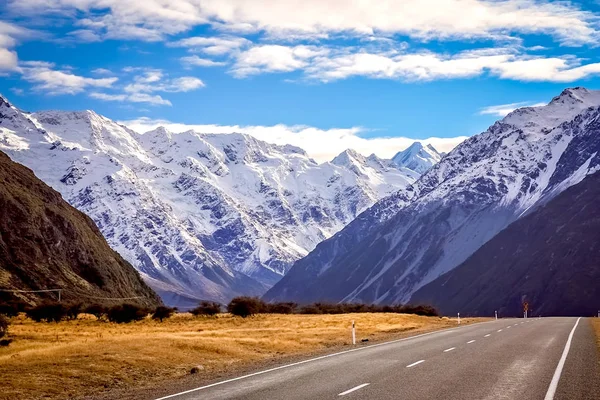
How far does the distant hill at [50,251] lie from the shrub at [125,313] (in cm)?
3125

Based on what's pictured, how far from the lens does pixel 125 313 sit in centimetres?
7131

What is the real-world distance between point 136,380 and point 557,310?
7368 inches

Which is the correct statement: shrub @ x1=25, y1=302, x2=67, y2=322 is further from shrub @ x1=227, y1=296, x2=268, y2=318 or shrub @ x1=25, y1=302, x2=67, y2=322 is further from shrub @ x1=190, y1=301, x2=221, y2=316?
shrub @ x1=227, y1=296, x2=268, y2=318

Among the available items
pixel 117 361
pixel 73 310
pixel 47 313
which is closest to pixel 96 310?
pixel 73 310

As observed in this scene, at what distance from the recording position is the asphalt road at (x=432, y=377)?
18.3 meters

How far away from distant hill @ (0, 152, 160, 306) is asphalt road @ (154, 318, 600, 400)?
81186 millimetres

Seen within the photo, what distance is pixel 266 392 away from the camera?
19.2 meters

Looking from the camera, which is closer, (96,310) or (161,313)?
(161,313)

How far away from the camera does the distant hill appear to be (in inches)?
4247

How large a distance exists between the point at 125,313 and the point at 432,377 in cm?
5477

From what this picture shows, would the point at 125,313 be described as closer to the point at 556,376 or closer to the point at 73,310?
the point at 73,310

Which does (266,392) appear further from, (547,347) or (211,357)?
(547,347)

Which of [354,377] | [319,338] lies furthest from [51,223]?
[354,377]

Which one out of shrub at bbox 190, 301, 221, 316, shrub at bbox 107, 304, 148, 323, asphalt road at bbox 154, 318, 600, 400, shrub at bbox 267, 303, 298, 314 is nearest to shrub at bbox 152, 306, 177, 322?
shrub at bbox 107, 304, 148, 323
